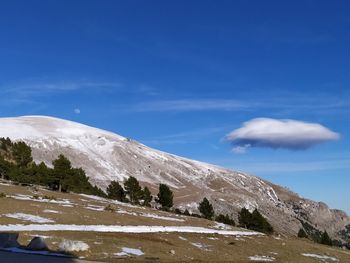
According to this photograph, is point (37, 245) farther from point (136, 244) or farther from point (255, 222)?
point (255, 222)

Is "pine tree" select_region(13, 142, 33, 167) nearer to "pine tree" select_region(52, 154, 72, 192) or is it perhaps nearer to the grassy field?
"pine tree" select_region(52, 154, 72, 192)

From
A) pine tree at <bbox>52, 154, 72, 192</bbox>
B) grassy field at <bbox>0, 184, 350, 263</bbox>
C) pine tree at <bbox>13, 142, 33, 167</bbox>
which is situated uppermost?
pine tree at <bbox>13, 142, 33, 167</bbox>

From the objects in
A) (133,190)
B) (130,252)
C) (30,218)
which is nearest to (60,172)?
(133,190)

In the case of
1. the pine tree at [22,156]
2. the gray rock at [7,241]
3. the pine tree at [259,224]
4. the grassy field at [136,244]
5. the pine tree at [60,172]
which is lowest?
the gray rock at [7,241]

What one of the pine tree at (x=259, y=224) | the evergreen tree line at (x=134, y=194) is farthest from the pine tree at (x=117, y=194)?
the pine tree at (x=259, y=224)

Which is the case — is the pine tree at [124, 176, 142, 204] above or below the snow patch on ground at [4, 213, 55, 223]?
above

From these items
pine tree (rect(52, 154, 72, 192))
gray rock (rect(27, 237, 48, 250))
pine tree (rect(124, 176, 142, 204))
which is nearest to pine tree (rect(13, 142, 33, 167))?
pine tree (rect(52, 154, 72, 192))

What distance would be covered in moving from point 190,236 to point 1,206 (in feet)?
82.0

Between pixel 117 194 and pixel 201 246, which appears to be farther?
pixel 117 194

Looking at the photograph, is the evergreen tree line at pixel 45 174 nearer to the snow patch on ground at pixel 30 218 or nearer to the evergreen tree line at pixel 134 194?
the evergreen tree line at pixel 134 194

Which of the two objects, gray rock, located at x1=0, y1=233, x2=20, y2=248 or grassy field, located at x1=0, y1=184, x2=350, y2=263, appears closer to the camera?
gray rock, located at x1=0, y1=233, x2=20, y2=248

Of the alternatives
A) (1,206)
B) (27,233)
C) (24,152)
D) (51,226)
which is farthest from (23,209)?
(24,152)

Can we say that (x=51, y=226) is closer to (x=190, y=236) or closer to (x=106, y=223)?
(x=106, y=223)

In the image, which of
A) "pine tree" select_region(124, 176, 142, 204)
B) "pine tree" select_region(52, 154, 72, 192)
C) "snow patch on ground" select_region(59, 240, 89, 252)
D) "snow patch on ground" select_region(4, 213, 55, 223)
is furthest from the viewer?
"pine tree" select_region(124, 176, 142, 204)
